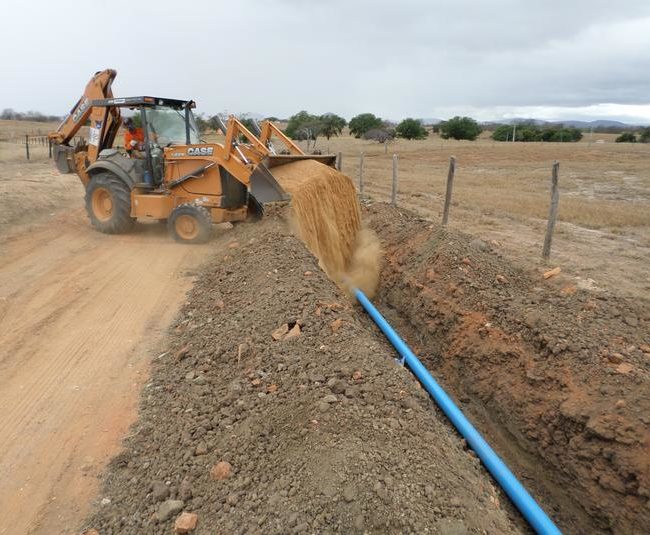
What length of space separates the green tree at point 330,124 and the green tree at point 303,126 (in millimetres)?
504

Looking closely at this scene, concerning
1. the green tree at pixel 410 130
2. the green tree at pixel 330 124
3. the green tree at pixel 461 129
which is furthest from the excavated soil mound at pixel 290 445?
the green tree at pixel 461 129

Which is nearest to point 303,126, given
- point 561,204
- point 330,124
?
point 330,124

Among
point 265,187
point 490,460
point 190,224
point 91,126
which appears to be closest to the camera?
point 490,460

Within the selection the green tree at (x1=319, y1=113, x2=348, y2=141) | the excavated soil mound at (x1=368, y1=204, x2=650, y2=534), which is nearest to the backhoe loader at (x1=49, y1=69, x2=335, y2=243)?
the excavated soil mound at (x1=368, y1=204, x2=650, y2=534)

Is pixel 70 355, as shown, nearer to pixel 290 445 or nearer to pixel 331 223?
pixel 290 445

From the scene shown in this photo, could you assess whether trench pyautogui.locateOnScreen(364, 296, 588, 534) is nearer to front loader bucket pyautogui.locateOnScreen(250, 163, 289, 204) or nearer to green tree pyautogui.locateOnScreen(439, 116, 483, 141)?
front loader bucket pyautogui.locateOnScreen(250, 163, 289, 204)

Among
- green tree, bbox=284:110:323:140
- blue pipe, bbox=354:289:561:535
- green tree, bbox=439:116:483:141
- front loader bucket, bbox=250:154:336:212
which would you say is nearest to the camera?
blue pipe, bbox=354:289:561:535

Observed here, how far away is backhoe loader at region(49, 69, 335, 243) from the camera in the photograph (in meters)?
9.45

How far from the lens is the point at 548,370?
5.63 m

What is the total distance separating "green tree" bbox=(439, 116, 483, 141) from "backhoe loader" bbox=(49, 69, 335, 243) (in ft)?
182

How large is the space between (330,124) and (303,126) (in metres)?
4.81

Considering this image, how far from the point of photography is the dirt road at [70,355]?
384cm

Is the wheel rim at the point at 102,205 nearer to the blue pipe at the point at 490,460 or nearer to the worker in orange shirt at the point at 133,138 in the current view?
the worker in orange shirt at the point at 133,138

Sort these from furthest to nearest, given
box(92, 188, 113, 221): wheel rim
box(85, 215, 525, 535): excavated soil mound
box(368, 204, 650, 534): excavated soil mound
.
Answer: box(92, 188, 113, 221): wheel rim, box(368, 204, 650, 534): excavated soil mound, box(85, 215, 525, 535): excavated soil mound
